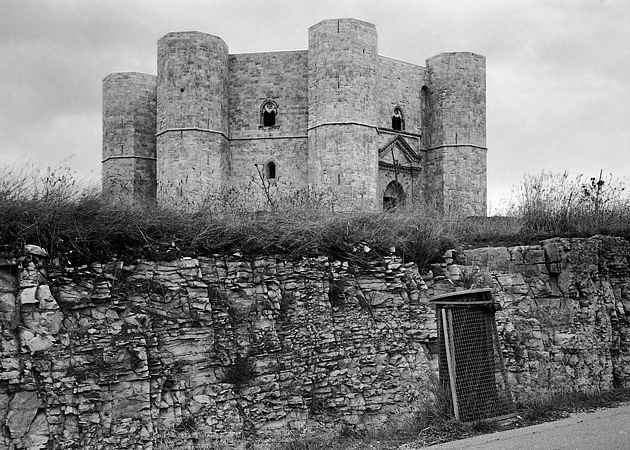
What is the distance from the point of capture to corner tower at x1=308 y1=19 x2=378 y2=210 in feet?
96.9

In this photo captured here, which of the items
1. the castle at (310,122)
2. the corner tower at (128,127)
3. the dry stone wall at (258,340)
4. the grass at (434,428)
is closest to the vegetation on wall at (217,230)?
the dry stone wall at (258,340)

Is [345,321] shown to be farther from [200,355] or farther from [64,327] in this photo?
[64,327]

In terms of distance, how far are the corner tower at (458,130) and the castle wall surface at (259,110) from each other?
247 inches

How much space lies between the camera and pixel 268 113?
3222cm

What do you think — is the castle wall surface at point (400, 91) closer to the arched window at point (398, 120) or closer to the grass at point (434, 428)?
the arched window at point (398, 120)

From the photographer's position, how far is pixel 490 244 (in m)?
13.2

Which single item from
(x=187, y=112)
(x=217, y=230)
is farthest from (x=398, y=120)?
(x=217, y=230)

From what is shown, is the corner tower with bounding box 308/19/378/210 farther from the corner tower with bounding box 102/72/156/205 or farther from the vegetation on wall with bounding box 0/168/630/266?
the vegetation on wall with bounding box 0/168/630/266

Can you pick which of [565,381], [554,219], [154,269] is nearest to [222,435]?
[154,269]

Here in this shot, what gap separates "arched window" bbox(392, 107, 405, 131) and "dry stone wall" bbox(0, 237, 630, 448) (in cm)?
2142

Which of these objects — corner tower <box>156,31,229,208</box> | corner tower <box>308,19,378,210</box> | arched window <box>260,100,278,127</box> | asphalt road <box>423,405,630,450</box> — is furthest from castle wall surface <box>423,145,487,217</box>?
asphalt road <box>423,405,630,450</box>

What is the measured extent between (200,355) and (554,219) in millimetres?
8161

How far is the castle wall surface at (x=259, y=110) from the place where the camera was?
31.7 metres

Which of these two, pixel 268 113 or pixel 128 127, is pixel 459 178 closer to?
pixel 268 113
